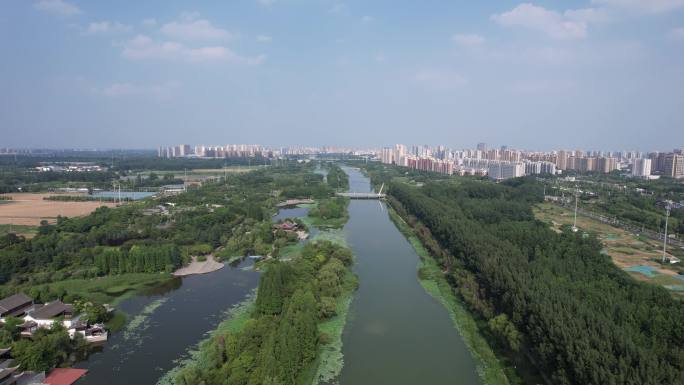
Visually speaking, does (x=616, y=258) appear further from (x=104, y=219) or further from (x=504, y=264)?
(x=104, y=219)

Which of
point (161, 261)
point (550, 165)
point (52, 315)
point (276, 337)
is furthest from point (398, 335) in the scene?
point (550, 165)

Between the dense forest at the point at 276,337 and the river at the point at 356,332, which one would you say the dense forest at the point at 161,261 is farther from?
the river at the point at 356,332

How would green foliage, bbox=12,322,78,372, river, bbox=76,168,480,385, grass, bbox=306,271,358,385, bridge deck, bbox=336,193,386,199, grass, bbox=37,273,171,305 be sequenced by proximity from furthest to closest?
bridge deck, bbox=336,193,386,199 < grass, bbox=37,273,171,305 < river, bbox=76,168,480,385 < grass, bbox=306,271,358,385 < green foliage, bbox=12,322,78,372

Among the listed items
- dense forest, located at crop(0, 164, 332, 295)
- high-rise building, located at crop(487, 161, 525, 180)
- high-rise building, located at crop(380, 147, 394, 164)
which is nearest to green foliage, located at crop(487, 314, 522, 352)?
dense forest, located at crop(0, 164, 332, 295)

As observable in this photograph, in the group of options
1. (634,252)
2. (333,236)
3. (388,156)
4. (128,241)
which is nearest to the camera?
(128,241)

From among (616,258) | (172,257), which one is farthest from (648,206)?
(172,257)

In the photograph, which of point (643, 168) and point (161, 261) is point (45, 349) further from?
point (643, 168)

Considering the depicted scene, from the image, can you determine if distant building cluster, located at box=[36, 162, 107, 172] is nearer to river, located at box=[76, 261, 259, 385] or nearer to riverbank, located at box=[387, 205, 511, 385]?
river, located at box=[76, 261, 259, 385]

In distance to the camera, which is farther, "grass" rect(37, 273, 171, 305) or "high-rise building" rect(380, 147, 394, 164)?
"high-rise building" rect(380, 147, 394, 164)

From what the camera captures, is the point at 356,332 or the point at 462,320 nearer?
the point at 356,332
